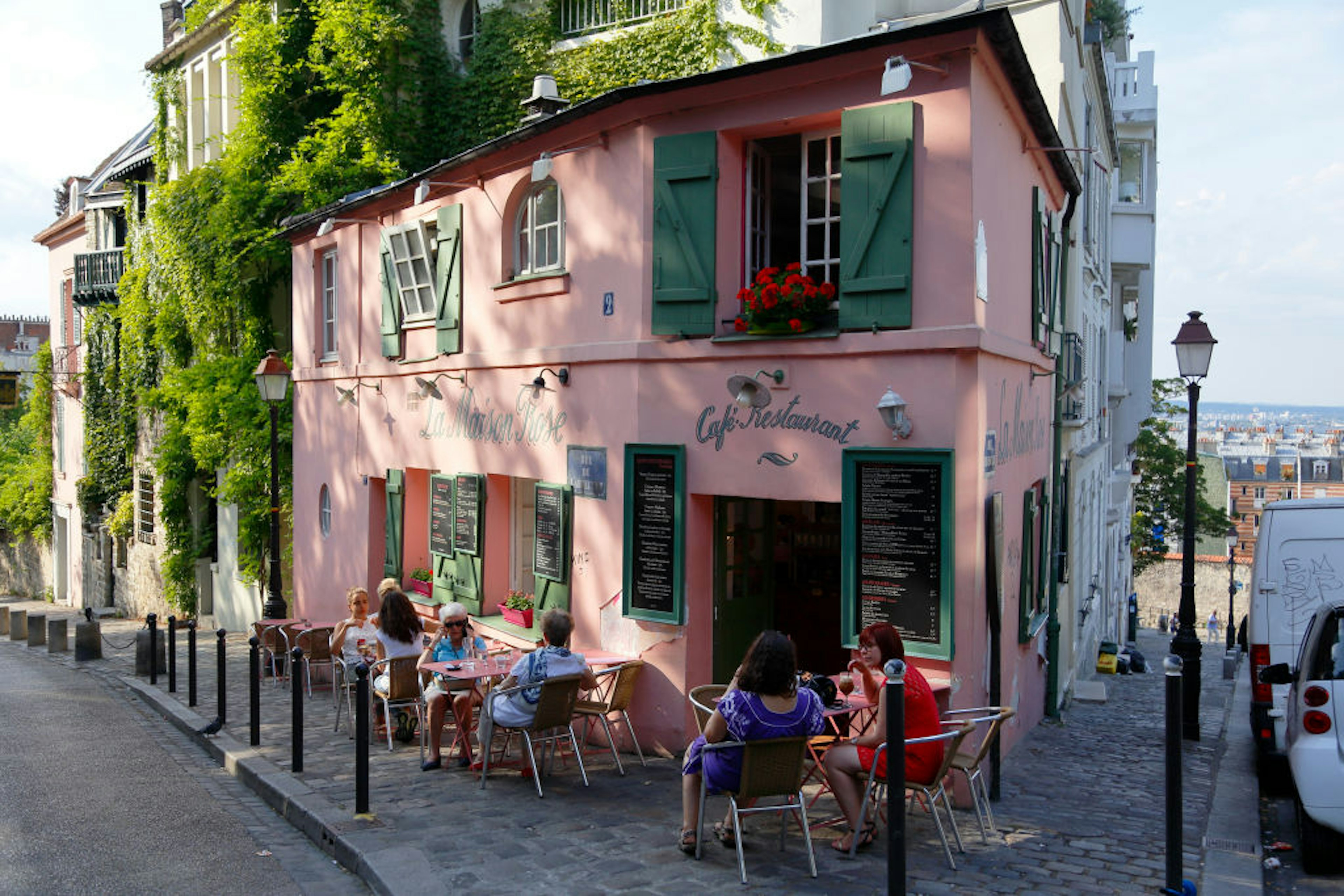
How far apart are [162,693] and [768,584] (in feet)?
26.3

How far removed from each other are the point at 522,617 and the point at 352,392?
5.21 meters

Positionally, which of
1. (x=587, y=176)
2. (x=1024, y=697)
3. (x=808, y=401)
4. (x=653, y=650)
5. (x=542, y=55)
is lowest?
(x=1024, y=697)

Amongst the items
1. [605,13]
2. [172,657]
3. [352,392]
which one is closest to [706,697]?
[172,657]

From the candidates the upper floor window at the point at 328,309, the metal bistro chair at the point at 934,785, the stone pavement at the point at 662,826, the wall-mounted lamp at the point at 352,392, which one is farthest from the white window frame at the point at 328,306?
the metal bistro chair at the point at 934,785

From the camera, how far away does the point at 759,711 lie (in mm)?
6332

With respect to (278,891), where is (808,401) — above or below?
above

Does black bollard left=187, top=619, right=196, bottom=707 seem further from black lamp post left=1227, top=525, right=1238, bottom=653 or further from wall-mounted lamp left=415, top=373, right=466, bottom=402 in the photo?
black lamp post left=1227, top=525, right=1238, bottom=653

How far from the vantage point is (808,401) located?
8523 millimetres

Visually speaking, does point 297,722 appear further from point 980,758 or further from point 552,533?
point 980,758

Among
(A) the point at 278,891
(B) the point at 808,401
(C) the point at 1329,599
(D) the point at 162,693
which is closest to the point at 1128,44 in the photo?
(C) the point at 1329,599

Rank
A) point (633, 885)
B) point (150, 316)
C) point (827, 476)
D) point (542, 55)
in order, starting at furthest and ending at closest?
point (150, 316), point (542, 55), point (827, 476), point (633, 885)

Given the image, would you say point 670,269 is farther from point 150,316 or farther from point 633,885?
point 150,316

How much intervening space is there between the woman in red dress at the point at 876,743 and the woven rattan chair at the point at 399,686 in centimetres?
415

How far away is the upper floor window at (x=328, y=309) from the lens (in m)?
15.9
